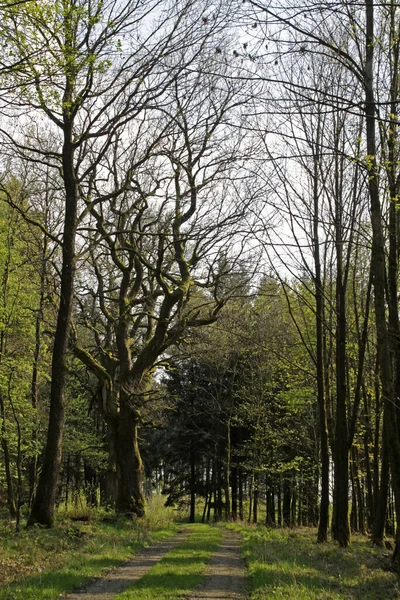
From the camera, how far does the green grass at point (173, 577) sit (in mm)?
7191

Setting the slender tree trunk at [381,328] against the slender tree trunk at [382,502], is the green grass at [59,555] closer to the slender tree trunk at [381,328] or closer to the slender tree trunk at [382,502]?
the slender tree trunk at [381,328]

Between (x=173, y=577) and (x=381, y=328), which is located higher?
(x=381, y=328)

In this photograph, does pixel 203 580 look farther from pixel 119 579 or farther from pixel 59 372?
pixel 59 372

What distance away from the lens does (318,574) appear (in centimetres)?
829

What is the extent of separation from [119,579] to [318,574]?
121 inches

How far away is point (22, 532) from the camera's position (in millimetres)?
11016

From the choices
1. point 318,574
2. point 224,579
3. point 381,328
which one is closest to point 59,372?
point 224,579

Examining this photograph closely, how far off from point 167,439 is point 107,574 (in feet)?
96.8

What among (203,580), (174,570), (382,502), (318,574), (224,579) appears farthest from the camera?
(382,502)

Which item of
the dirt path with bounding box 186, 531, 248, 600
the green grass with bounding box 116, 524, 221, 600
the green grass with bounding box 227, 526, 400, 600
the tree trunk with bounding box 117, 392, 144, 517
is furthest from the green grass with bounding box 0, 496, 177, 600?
the tree trunk with bounding box 117, 392, 144, 517

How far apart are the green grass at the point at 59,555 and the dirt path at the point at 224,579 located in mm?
1729

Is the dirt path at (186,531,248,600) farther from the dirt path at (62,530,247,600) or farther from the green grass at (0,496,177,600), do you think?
the green grass at (0,496,177,600)

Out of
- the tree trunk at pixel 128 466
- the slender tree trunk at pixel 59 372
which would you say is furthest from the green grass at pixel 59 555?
the tree trunk at pixel 128 466

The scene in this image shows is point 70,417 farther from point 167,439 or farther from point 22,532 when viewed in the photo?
point 22,532
